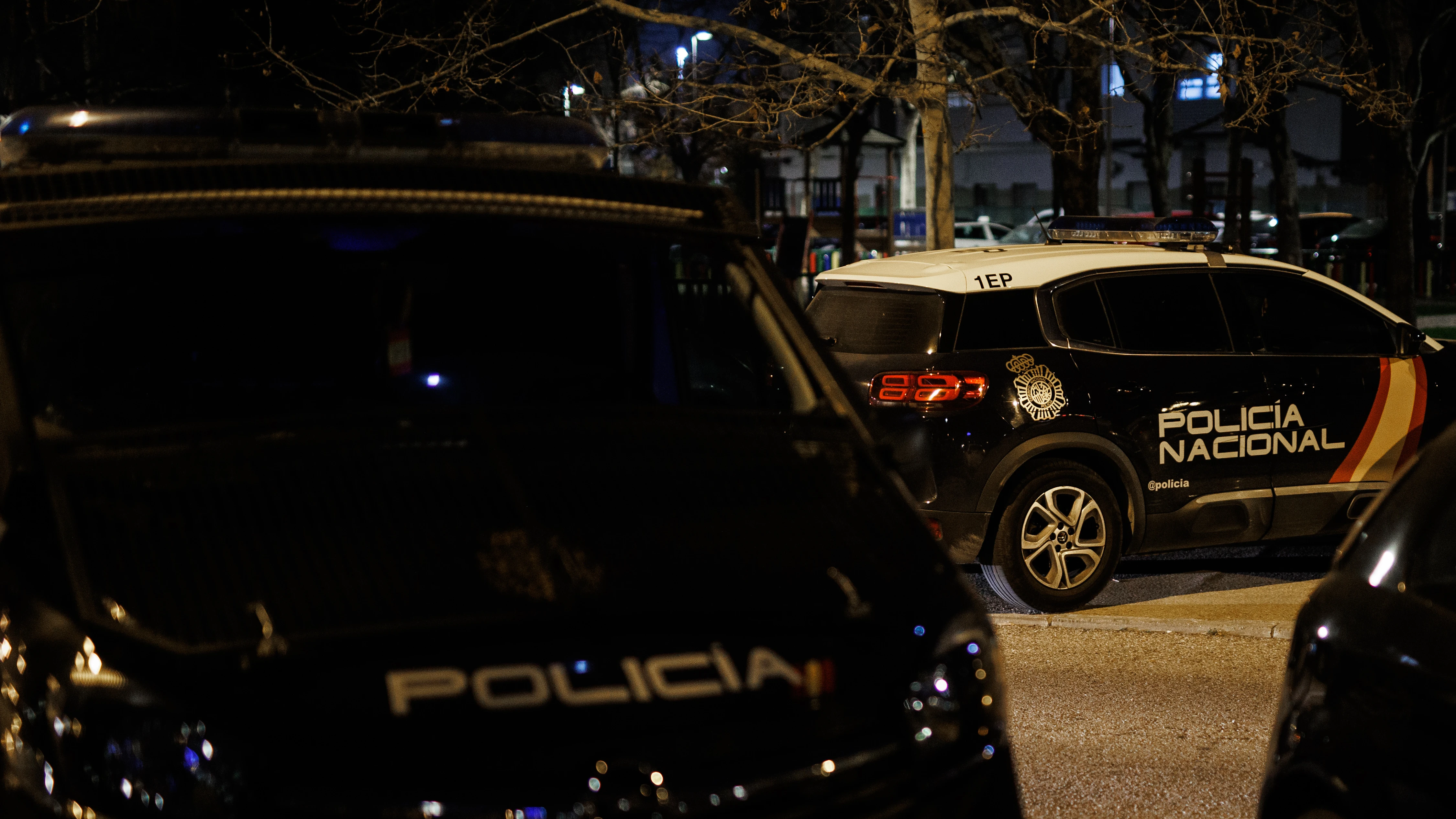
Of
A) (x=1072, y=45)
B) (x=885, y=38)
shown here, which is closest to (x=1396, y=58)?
(x=1072, y=45)

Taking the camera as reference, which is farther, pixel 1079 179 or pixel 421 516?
pixel 1079 179

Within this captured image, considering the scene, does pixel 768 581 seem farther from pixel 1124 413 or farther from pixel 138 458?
pixel 1124 413

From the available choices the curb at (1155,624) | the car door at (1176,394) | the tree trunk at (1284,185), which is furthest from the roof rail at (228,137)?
the tree trunk at (1284,185)

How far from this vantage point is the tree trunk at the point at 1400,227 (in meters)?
20.4

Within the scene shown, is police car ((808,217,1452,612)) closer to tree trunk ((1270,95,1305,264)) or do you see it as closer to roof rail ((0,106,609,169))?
roof rail ((0,106,609,169))

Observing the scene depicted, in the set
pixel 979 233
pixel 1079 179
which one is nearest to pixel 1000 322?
pixel 1079 179

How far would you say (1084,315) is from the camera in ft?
25.3

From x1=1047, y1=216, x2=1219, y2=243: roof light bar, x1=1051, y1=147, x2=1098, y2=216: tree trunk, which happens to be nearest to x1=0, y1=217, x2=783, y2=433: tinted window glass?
x1=1047, y1=216, x2=1219, y2=243: roof light bar

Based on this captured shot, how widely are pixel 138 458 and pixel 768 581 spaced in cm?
114

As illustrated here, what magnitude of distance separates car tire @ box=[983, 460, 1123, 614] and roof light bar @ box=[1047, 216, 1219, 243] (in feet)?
5.04

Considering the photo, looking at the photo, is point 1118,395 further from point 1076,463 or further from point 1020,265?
point 1020,265

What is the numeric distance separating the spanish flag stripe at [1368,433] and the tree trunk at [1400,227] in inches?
476

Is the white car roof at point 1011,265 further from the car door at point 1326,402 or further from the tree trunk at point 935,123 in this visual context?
the tree trunk at point 935,123

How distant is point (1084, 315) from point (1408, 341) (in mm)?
1962
